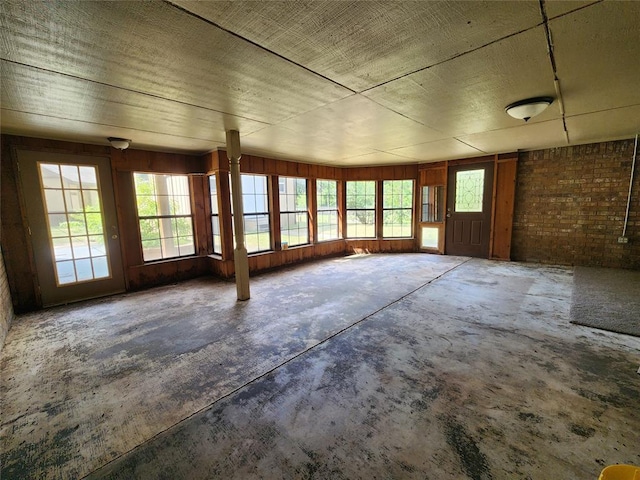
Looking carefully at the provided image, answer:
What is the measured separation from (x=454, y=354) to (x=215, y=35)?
310cm

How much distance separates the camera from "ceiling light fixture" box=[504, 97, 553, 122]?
9.01 ft

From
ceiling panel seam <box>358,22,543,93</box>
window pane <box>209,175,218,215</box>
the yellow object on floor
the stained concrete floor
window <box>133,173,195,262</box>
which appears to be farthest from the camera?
window pane <box>209,175,218,215</box>

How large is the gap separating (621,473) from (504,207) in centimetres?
624

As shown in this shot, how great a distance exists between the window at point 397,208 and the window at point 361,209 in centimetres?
30

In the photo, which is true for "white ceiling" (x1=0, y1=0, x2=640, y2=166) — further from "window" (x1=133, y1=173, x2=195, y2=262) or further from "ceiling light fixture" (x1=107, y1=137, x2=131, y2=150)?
"window" (x1=133, y1=173, x2=195, y2=262)

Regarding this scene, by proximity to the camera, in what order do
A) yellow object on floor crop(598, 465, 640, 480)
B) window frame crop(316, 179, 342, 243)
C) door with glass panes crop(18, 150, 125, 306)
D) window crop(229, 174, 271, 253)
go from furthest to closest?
1. window frame crop(316, 179, 342, 243)
2. window crop(229, 174, 271, 253)
3. door with glass panes crop(18, 150, 125, 306)
4. yellow object on floor crop(598, 465, 640, 480)

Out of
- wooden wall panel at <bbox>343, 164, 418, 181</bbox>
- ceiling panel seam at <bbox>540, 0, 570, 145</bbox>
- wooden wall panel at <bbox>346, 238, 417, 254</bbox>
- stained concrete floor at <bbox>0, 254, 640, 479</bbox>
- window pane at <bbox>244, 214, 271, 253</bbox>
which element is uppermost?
ceiling panel seam at <bbox>540, 0, 570, 145</bbox>

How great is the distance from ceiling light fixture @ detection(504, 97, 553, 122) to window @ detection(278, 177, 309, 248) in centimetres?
431

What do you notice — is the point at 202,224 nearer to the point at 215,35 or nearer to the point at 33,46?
the point at 33,46

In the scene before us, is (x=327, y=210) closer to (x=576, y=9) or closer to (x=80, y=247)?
(x=80, y=247)

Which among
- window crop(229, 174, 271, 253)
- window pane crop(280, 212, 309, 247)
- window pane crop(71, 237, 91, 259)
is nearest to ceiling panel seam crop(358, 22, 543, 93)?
window crop(229, 174, 271, 253)

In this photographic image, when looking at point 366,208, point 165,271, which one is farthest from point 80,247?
point 366,208

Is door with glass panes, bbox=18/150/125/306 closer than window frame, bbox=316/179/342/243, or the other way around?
door with glass panes, bbox=18/150/125/306

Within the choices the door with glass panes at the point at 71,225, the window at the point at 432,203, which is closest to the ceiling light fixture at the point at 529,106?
the window at the point at 432,203
